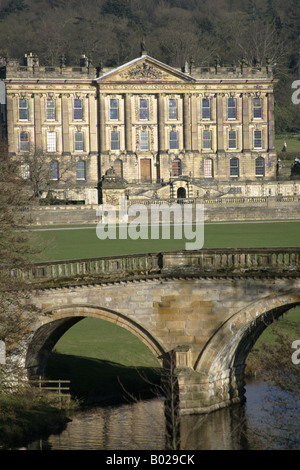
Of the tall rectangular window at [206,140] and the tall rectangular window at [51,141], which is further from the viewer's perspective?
the tall rectangular window at [206,140]

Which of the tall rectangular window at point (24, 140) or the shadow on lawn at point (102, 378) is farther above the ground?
the tall rectangular window at point (24, 140)

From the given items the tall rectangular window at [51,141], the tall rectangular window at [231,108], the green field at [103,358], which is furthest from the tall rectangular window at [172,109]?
the green field at [103,358]

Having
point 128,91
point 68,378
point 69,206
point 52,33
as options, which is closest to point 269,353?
point 68,378

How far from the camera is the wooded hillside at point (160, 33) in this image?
454 ft

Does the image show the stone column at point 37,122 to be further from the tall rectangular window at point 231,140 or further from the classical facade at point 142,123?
the tall rectangular window at point 231,140

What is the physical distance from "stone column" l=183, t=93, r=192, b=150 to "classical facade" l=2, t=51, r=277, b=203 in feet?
0.32

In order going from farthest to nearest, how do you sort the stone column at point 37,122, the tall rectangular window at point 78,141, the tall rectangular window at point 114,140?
the tall rectangular window at point 114,140 → the tall rectangular window at point 78,141 → the stone column at point 37,122

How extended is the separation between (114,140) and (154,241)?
4189 centimetres

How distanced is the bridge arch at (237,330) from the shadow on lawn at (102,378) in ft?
8.41

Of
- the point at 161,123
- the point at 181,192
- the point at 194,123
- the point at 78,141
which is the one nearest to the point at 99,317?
the point at 181,192

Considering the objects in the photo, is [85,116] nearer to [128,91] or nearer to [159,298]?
[128,91]

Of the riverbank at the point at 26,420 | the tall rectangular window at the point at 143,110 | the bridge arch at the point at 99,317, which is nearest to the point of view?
the riverbank at the point at 26,420

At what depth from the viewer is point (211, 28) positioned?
15388 cm

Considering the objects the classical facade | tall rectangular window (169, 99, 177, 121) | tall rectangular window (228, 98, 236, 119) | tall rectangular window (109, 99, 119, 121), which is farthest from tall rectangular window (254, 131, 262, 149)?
tall rectangular window (109, 99, 119, 121)
